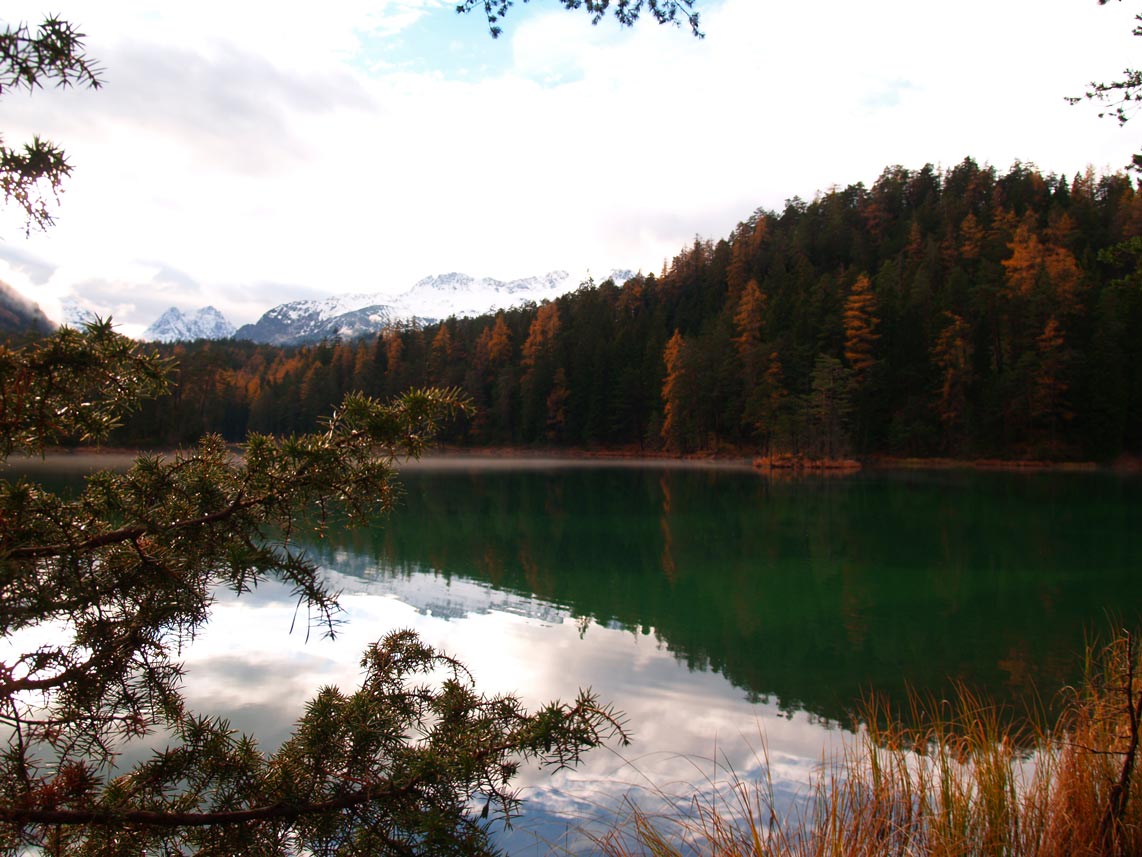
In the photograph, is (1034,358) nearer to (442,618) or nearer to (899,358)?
(899,358)

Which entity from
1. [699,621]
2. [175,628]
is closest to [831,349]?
[699,621]

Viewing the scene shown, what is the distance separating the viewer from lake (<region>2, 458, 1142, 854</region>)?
212 inches

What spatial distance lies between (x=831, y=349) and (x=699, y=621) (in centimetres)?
4369

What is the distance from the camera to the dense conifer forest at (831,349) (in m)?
43.4

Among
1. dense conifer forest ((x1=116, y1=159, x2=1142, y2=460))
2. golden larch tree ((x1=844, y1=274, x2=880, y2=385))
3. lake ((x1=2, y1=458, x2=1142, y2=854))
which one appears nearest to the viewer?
lake ((x1=2, y1=458, x2=1142, y2=854))

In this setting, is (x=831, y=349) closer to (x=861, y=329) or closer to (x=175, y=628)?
(x=861, y=329)

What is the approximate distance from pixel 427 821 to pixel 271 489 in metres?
0.85

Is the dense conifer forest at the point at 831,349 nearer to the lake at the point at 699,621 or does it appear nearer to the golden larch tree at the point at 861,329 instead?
the golden larch tree at the point at 861,329

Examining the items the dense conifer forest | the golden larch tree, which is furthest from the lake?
the golden larch tree

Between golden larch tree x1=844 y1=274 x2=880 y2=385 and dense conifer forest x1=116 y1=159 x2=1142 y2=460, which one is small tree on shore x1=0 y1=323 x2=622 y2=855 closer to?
dense conifer forest x1=116 y1=159 x2=1142 y2=460

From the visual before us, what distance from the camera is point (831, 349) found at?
161ft

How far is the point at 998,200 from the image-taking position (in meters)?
69.9

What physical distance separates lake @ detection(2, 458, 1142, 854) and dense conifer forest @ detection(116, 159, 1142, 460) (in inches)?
768

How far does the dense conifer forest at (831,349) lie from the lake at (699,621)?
19.5m
